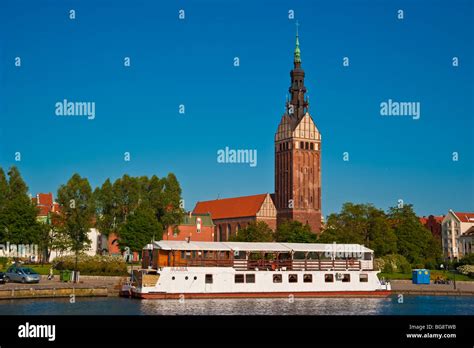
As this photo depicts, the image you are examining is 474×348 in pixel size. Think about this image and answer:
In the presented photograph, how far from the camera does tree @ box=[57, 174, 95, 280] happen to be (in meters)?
90.1

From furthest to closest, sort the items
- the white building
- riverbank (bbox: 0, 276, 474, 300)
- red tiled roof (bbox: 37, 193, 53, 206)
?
the white building
red tiled roof (bbox: 37, 193, 53, 206)
riverbank (bbox: 0, 276, 474, 300)

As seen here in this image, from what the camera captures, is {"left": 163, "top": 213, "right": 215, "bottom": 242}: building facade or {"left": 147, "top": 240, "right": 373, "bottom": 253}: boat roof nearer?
{"left": 147, "top": 240, "right": 373, "bottom": 253}: boat roof

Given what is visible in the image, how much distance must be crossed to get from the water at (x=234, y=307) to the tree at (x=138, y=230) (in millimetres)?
38362

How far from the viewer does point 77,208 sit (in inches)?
3583

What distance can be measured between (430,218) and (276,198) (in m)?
37.1

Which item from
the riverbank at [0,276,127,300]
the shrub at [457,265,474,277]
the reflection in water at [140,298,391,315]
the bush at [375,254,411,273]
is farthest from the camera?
the bush at [375,254,411,273]

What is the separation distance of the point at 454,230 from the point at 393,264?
55.6 m

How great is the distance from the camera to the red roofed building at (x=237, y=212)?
142 metres

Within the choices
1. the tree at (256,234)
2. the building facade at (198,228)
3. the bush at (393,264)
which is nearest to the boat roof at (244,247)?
the bush at (393,264)

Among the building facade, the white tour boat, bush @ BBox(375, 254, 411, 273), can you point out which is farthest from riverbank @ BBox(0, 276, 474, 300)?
Result: the building facade

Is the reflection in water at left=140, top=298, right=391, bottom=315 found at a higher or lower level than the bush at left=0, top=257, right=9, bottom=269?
lower

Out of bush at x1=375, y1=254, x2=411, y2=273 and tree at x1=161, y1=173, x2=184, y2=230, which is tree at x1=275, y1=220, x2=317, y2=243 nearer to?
bush at x1=375, y1=254, x2=411, y2=273

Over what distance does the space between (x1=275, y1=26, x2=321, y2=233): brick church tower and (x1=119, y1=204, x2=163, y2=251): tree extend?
1839 inches
